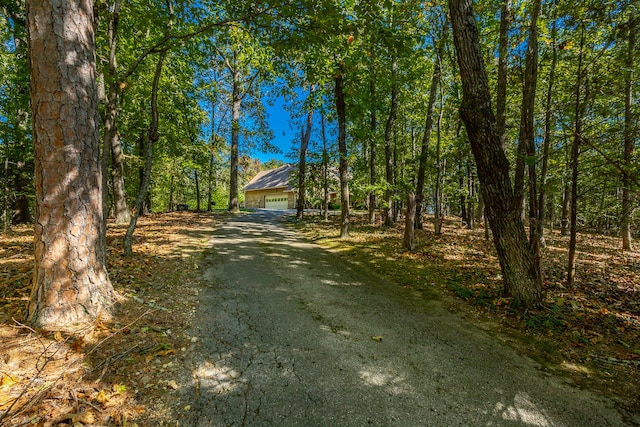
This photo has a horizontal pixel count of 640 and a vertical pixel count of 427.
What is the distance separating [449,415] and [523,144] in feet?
17.1

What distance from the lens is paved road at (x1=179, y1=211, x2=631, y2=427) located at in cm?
217

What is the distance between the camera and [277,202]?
33406mm

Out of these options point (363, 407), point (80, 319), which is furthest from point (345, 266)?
point (80, 319)

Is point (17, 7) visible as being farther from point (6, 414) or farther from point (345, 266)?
point (345, 266)

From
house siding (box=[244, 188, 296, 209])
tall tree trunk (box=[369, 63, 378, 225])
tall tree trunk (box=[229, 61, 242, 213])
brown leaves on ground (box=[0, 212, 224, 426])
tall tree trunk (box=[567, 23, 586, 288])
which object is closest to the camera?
brown leaves on ground (box=[0, 212, 224, 426])

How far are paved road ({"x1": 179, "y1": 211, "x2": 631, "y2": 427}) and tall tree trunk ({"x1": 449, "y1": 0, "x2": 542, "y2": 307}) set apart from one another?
1.25 meters

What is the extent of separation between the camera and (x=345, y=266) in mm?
6539

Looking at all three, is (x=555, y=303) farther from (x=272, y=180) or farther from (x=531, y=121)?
(x=272, y=180)

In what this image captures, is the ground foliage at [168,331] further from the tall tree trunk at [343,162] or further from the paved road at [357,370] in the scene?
the tall tree trunk at [343,162]

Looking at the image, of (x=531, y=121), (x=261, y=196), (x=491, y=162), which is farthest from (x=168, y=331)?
(x=261, y=196)

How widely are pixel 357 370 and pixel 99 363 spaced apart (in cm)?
238

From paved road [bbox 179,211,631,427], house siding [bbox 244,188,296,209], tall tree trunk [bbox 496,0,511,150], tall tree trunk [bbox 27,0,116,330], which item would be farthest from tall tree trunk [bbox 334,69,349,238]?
house siding [bbox 244,188,296,209]

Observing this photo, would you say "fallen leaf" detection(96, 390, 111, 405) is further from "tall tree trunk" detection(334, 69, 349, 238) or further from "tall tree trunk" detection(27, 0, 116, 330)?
"tall tree trunk" detection(334, 69, 349, 238)

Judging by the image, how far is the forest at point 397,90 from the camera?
13.7ft
